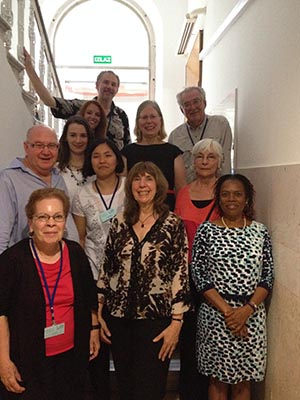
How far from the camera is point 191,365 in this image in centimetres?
219

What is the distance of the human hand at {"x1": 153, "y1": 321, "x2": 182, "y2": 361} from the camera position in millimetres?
1798

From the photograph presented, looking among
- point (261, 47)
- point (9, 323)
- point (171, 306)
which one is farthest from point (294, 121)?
point (9, 323)

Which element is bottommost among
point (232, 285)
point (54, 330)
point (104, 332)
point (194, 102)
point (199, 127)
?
point (104, 332)

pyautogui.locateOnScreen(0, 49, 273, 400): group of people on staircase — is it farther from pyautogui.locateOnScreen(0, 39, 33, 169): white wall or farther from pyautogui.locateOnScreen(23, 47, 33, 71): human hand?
pyautogui.locateOnScreen(23, 47, 33, 71): human hand

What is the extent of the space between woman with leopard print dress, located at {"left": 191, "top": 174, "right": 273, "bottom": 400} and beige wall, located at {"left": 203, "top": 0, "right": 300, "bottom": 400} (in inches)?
3.7

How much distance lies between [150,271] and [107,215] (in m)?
0.43

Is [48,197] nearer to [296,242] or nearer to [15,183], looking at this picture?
[15,183]

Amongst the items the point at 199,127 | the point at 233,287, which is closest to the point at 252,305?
the point at 233,287

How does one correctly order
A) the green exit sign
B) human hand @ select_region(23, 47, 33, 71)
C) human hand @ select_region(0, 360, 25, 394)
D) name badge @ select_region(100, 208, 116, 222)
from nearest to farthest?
human hand @ select_region(0, 360, 25, 394) → name badge @ select_region(100, 208, 116, 222) → human hand @ select_region(23, 47, 33, 71) → the green exit sign

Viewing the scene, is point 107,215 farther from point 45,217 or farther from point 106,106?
point 106,106

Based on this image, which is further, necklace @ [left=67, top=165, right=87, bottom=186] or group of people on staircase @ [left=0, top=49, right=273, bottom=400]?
necklace @ [left=67, top=165, right=87, bottom=186]

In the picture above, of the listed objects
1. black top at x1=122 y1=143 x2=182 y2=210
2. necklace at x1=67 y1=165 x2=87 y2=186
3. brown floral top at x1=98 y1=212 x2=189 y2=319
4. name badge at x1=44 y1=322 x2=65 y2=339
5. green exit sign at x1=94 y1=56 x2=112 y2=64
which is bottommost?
name badge at x1=44 y1=322 x2=65 y2=339

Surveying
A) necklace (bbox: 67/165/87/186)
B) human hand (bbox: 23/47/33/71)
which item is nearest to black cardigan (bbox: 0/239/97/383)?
necklace (bbox: 67/165/87/186)

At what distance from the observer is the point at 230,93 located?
3.36 metres
